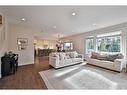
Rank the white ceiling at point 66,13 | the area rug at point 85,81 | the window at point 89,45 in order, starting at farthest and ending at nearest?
the window at point 89,45, the white ceiling at point 66,13, the area rug at point 85,81

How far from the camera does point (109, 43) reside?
6656mm

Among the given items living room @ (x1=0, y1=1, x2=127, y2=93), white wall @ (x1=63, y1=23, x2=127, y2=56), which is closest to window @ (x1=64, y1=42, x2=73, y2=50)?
white wall @ (x1=63, y1=23, x2=127, y2=56)

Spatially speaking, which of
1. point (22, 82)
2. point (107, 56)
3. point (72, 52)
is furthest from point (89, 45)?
point (22, 82)

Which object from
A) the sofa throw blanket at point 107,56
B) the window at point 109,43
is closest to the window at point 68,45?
the window at point 109,43

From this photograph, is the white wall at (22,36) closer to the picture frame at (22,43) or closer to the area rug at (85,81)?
the picture frame at (22,43)

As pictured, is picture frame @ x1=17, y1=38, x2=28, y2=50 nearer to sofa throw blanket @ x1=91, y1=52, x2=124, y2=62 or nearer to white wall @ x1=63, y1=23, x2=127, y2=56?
sofa throw blanket @ x1=91, y1=52, x2=124, y2=62

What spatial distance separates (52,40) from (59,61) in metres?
8.83

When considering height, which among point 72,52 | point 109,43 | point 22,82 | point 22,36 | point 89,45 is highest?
point 22,36

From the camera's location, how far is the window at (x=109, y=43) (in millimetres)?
6027

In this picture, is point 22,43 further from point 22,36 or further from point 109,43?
point 109,43

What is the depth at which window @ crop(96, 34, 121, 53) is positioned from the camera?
6.03 meters

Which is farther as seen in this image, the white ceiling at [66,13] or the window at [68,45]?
the window at [68,45]
